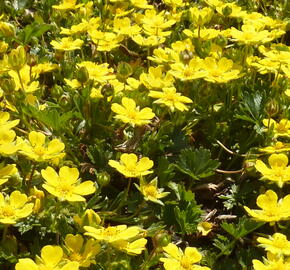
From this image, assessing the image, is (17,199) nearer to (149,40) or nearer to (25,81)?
(25,81)

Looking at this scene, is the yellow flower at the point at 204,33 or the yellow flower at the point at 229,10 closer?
the yellow flower at the point at 204,33

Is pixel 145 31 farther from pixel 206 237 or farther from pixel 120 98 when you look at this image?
pixel 206 237

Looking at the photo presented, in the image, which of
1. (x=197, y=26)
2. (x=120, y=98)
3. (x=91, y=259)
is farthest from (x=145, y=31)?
(x=91, y=259)

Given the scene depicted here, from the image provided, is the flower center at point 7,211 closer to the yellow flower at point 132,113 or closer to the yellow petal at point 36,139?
the yellow petal at point 36,139

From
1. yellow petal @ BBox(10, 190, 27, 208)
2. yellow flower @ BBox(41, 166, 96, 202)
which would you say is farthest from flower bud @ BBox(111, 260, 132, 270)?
yellow petal @ BBox(10, 190, 27, 208)

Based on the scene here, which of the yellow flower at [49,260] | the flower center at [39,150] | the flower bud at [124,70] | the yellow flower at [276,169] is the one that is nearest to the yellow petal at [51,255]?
the yellow flower at [49,260]
